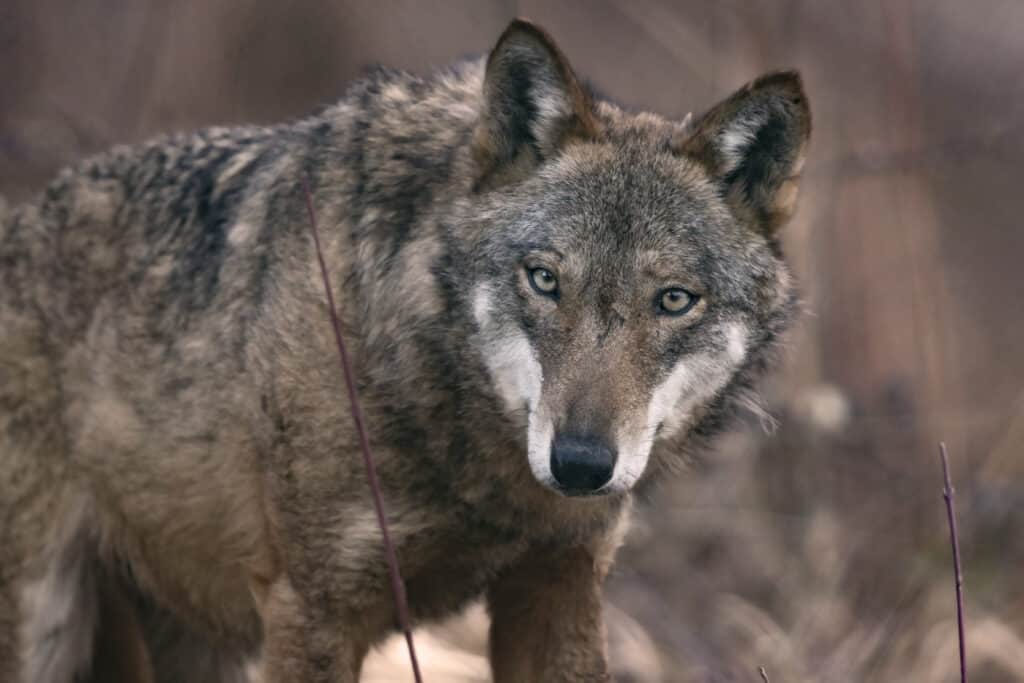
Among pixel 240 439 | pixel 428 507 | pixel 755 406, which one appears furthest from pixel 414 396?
pixel 755 406

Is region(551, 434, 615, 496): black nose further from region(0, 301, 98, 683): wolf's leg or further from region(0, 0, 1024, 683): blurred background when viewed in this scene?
region(0, 0, 1024, 683): blurred background

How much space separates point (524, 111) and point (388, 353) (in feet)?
2.52

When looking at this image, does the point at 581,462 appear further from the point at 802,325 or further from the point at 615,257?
the point at 802,325

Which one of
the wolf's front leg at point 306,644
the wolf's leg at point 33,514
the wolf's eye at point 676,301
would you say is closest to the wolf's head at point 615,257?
the wolf's eye at point 676,301

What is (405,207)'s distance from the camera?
13.8 ft

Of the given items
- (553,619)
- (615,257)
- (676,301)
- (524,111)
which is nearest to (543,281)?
(615,257)

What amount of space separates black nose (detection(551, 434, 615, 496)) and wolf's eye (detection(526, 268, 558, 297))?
0.45 meters

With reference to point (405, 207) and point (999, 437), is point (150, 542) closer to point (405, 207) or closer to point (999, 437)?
point (405, 207)

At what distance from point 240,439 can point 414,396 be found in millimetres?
694

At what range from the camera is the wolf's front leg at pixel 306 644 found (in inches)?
166

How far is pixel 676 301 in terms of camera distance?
3.79 m

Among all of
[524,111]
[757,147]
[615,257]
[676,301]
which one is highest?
[524,111]

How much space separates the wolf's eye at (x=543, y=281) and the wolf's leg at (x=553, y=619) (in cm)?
101

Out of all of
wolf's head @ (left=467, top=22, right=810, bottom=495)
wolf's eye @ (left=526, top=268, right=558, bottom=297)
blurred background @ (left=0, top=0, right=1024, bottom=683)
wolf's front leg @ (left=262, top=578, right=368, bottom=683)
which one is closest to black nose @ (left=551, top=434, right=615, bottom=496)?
wolf's head @ (left=467, top=22, right=810, bottom=495)
